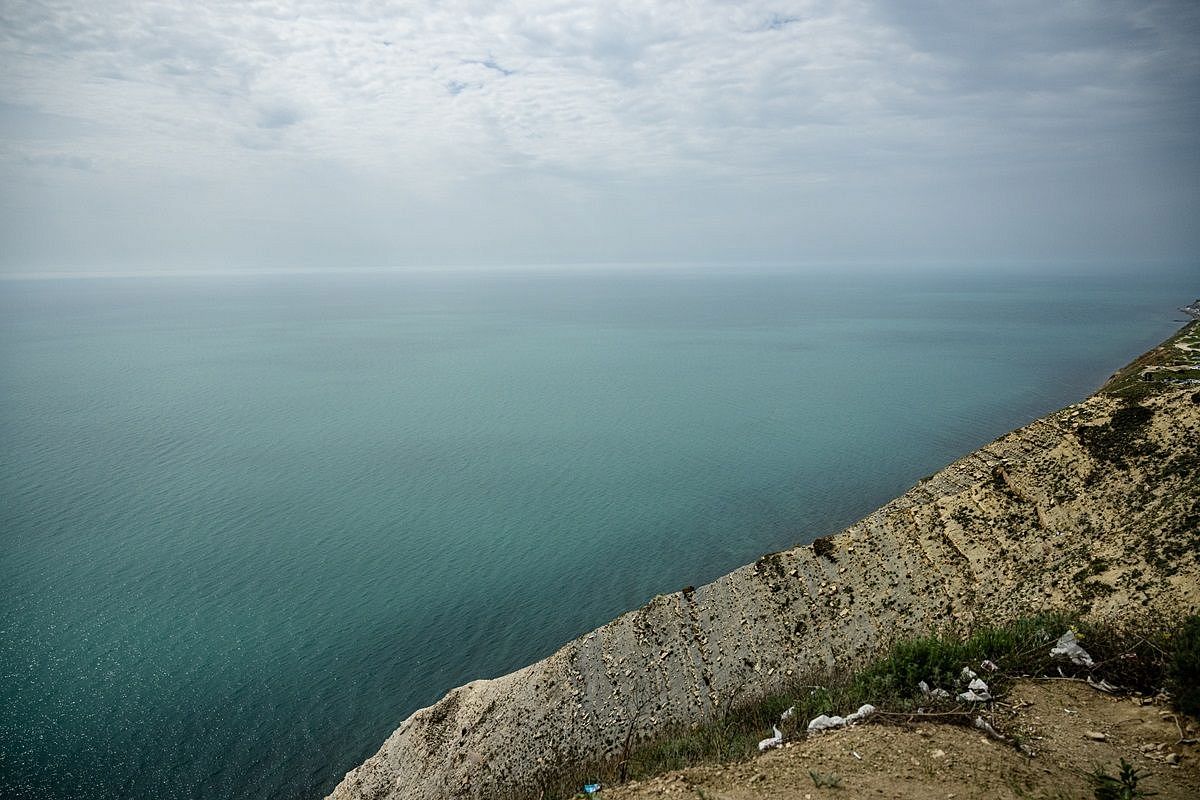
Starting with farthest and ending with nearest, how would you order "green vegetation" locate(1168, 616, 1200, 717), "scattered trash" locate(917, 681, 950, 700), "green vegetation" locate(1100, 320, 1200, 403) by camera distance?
"green vegetation" locate(1100, 320, 1200, 403)
"scattered trash" locate(917, 681, 950, 700)
"green vegetation" locate(1168, 616, 1200, 717)

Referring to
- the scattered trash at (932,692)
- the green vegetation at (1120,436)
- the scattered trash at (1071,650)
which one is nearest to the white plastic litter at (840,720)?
the scattered trash at (932,692)

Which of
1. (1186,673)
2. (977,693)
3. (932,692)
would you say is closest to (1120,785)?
(977,693)

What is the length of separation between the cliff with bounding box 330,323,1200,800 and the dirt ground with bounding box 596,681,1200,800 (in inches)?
154

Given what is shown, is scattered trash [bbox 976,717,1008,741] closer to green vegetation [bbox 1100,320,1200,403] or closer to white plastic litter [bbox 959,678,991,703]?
white plastic litter [bbox 959,678,991,703]

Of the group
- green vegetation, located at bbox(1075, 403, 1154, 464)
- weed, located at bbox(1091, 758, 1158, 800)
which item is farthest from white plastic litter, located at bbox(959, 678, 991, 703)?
green vegetation, located at bbox(1075, 403, 1154, 464)

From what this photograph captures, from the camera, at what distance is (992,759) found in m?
8.88

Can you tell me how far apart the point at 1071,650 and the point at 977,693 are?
2182 mm

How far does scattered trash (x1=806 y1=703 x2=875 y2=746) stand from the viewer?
1073 cm

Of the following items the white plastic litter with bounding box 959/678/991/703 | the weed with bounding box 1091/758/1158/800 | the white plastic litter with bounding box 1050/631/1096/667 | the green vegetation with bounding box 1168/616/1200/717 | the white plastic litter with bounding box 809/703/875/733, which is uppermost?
the green vegetation with bounding box 1168/616/1200/717

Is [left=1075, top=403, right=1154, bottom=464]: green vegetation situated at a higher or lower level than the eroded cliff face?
higher

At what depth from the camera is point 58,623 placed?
88.2 ft

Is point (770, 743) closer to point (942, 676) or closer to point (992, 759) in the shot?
point (942, 676)

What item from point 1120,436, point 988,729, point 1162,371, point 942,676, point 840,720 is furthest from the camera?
point 1162,371

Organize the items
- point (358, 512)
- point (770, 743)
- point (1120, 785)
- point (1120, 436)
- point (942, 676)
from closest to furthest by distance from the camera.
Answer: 1. point (1120, 785)
2. point (770, 743)
3. point (942, 676)
4. point (1120, 436)
5. point (358, 512)
